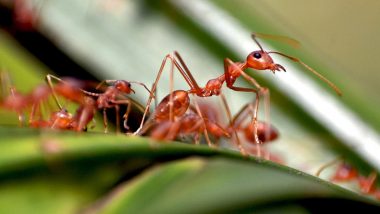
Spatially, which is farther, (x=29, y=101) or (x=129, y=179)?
(x=29, y=101)

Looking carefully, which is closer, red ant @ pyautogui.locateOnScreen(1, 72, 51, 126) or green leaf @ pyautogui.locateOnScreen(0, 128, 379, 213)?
green leaf @ pyautogui.locateOnScreen(0, 128, 379, 213)

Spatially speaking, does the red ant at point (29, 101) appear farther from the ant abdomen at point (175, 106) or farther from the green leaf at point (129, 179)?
the green leaf at point (129, 179)

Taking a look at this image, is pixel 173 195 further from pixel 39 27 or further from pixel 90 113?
pixel 39 27

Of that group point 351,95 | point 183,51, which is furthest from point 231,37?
point 351,95

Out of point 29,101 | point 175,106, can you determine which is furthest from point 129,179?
point 29,101

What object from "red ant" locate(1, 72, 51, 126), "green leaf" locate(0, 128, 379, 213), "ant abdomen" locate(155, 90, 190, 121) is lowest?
"green leaf" locate(0, 128, 379, 213)

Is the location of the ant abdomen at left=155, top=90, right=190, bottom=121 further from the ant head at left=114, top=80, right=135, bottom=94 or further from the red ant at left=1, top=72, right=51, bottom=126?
the red ant at left=1, top=72, right=51, bottom=126

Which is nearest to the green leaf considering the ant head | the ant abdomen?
the ant abdomen

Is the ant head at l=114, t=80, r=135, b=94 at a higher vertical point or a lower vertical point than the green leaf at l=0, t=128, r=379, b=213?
higher

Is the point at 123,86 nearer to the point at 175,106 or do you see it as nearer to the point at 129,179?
the point at 175,106
